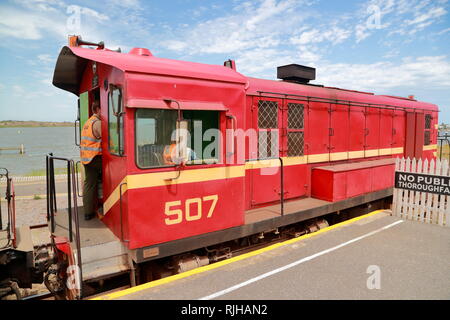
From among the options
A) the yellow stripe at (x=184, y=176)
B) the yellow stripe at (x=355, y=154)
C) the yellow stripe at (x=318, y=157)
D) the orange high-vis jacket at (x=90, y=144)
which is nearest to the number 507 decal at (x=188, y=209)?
the yellow stripe at (x=184, y=176)

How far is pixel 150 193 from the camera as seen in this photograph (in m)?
3.57

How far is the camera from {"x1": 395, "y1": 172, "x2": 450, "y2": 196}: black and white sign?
20.2ft

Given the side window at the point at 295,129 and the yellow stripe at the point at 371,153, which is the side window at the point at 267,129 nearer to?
the side window at the point at 295,129

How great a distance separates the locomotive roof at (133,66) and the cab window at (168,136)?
49 centimetres

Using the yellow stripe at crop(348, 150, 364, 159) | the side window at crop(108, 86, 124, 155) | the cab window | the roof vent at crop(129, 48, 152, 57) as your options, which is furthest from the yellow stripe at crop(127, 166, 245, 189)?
the yellow stripe at crop(348, 150, 364, 159)

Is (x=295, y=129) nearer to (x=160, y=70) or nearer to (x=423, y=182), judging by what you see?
(x=423, y=182)

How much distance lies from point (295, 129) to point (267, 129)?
80 centimetres

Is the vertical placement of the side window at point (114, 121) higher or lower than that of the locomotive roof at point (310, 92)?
lower

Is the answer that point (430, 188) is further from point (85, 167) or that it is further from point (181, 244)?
point (85, 167)

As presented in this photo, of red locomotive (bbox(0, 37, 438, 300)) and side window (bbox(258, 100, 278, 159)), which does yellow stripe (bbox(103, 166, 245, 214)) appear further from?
side window (bbox(258, 100, 278, 159))

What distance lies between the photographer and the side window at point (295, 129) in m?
5.91

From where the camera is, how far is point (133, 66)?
342 centimetres
